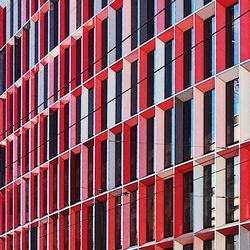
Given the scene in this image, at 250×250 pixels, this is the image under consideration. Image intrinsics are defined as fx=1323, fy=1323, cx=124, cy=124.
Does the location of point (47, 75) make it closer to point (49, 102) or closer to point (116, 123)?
point (49, 102)

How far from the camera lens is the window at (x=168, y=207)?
2093 inches

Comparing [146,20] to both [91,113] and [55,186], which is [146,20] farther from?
[55,186]

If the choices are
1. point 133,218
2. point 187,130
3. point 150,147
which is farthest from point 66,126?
point 187,130

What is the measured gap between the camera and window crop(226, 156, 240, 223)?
47.9 metres

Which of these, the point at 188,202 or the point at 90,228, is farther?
the point at 90,228

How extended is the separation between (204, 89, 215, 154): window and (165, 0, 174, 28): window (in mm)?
4485

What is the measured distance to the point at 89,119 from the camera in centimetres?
6238

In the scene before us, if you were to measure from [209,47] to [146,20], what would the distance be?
21.2ft

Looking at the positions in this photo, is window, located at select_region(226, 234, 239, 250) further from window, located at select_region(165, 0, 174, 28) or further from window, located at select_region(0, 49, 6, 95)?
window, located at select_region(0, 49, 6, 95)

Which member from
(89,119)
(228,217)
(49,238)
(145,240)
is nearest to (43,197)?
(49,238)

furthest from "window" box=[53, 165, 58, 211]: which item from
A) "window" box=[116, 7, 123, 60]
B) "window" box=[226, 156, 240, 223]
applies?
"window" box=[226, 156, 240, 223]

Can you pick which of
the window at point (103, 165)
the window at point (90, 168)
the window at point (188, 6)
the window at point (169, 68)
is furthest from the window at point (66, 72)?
the window at point (188, 6)

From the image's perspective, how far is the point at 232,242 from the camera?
1893 inches

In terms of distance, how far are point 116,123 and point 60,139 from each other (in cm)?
798
